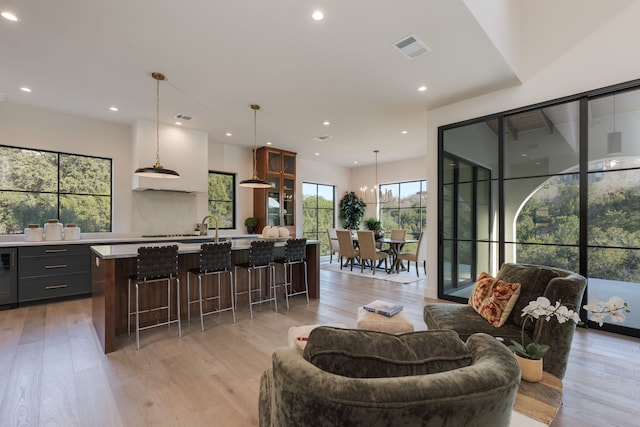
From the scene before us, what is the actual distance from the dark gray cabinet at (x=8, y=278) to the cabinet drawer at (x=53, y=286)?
2.5 inches

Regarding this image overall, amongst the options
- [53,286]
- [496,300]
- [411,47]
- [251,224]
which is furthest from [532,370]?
[251,224]

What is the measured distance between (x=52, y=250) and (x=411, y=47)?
232 inches

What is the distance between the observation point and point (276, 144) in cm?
746

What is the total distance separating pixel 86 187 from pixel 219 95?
3.32m

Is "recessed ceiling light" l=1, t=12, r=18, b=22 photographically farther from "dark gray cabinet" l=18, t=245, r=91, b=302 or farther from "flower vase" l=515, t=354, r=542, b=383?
"flower vase" l=515, t=354, r=542, b=383

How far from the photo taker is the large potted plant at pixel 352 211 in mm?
10219

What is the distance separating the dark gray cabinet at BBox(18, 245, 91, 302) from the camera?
14.6 feet

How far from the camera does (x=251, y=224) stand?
7570 mm

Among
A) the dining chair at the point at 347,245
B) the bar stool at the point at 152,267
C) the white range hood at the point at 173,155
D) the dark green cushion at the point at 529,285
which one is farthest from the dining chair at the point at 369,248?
the bar stool at the point at 152,267

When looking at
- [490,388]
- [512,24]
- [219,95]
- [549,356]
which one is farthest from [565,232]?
[219,95]

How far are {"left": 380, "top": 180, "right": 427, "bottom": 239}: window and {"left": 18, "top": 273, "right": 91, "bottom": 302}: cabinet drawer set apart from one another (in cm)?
803

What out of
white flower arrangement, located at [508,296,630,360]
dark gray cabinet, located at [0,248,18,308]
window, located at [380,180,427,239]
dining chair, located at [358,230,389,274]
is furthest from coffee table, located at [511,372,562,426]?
window, located at [380,180,427,239]

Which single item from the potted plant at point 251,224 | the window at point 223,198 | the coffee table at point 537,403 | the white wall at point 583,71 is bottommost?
the coffee table at point 537,403

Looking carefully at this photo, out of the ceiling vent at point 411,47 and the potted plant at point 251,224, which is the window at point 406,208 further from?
the ceiling vent at point 411,47
